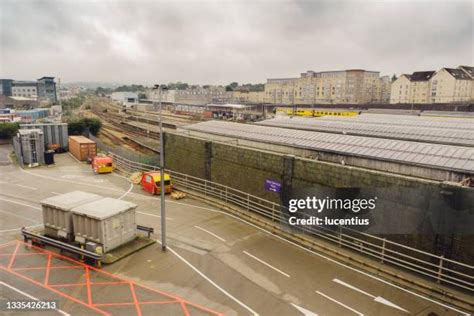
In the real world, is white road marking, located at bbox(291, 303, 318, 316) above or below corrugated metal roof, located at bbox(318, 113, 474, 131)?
below

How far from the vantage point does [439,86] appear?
349 feet

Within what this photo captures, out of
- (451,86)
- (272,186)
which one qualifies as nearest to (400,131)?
(272,186)

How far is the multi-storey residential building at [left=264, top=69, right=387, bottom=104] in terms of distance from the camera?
456 feet

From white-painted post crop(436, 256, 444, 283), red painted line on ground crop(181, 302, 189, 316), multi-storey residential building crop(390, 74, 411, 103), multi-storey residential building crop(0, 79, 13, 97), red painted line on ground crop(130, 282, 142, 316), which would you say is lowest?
red painted line on ground crop(181, 302, 189, 316)

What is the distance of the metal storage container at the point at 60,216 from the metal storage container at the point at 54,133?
2728cm

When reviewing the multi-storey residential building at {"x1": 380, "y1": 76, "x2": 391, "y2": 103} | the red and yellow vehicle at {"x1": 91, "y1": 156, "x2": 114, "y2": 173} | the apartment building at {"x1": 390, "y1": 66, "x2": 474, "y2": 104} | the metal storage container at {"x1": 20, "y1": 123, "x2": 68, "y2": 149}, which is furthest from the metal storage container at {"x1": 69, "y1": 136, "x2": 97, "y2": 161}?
the multi-storey residential building at {"x1": 380, "y1": 76, "x2": 391, "y2": 103}

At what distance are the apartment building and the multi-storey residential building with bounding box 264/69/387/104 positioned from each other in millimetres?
21180

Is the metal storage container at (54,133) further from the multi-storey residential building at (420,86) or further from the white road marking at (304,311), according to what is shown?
the multi-storey residential building at (420,86)

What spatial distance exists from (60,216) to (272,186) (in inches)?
434

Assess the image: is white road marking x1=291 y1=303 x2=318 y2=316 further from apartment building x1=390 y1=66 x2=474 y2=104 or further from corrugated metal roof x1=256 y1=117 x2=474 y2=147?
apartment building x1=390 y1=66 x2=474 y2=104

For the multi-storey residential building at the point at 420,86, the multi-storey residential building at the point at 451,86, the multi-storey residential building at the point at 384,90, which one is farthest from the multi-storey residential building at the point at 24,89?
the multi-storey residential building at the point at 451,86

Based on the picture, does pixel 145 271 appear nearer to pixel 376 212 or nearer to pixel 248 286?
pixel 248 286

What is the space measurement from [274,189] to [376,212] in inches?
241

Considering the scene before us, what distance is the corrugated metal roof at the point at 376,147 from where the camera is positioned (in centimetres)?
1573
